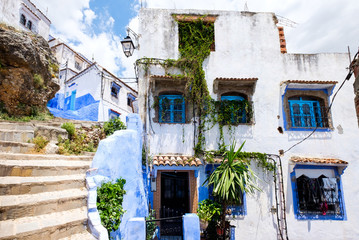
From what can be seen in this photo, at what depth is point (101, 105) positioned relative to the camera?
17.4 metres

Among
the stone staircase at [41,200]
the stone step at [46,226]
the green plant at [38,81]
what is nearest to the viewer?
the stone step at [46,226]

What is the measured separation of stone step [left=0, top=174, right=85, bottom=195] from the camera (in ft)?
10.2

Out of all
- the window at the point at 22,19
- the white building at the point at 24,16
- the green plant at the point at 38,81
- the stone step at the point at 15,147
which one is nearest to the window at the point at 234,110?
the stone step at the point at 15,147

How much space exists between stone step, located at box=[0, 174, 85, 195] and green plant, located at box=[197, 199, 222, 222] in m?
4.84

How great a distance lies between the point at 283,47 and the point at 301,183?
629cm

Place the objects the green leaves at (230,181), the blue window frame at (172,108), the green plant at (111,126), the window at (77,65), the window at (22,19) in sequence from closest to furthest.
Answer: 1. the green leaves at (230,181)
2. the blue window frame at (172,108)
3. the green plant at (111,126)
4. the window at (22,19)
5. the window at (77,65)

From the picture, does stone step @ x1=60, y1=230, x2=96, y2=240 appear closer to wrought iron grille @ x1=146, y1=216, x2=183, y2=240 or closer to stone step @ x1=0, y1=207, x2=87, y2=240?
stone step @ x1=0, y1=207, x2=87, y2=240

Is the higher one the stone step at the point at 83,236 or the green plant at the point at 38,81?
the green plant at the point at 38,81

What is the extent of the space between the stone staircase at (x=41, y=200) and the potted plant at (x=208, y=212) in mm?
4723

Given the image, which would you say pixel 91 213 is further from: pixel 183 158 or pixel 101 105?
pixel 101 105

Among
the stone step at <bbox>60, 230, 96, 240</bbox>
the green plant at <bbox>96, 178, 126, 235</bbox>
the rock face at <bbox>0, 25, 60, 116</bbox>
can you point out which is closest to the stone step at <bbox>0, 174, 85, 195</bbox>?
the green plant at <bbox>96, 178, 126, 235</bbox>

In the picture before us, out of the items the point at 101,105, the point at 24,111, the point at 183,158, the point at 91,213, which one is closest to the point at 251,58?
the point at 183,158

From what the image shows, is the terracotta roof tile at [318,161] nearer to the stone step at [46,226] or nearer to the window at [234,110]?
the window at [234,110]

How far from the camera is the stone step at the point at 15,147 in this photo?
15.5 feet
